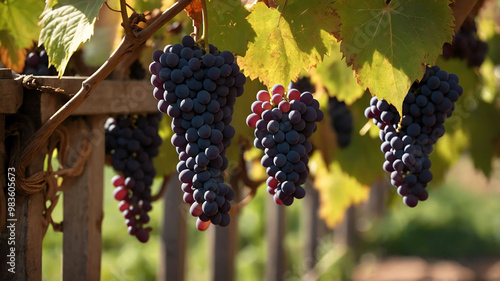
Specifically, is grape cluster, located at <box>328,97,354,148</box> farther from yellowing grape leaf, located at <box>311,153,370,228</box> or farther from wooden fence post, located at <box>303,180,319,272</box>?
wooden fence post, located at <box>303,180,319,272</box>

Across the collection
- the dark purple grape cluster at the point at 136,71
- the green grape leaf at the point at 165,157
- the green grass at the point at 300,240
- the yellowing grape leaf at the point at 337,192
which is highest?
the dark purple grape cluster at the point at 136,71

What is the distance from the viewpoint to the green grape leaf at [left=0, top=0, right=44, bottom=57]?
0.95 m

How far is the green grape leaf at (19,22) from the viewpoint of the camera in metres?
0.95

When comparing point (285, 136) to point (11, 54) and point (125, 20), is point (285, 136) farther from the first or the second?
point (11, 54)

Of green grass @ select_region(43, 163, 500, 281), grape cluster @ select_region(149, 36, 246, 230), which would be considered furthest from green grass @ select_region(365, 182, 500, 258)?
grape cluster @ select_region(149, 36, 246, 230)

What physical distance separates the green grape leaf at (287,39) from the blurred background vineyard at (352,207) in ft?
0.83

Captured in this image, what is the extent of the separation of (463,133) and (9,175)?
145cm

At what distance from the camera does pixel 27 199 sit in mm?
857

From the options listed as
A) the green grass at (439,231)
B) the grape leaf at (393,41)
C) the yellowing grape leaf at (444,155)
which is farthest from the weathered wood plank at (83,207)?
the green grass at (439,231)

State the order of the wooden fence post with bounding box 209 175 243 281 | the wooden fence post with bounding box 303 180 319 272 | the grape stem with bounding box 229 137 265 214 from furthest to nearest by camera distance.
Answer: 1. the wooden fence post with bounding box 303 180 319 272
2. the wooden fence post with bounding box 209 175 243 281
3. the grape stem with bounding box 229 137 265 214

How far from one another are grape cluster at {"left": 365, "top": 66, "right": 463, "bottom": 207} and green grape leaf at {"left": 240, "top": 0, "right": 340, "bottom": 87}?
0.13 meters

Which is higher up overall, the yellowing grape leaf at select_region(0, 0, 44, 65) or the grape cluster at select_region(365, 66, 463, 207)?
the yellowing grape leaf at select_region(0, 0, 44, 65)

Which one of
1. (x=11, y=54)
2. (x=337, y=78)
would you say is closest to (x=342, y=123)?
(x=337, y=78)

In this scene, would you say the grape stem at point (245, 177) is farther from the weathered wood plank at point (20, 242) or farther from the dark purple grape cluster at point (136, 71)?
the weathered wood plank at point (20, 242)
